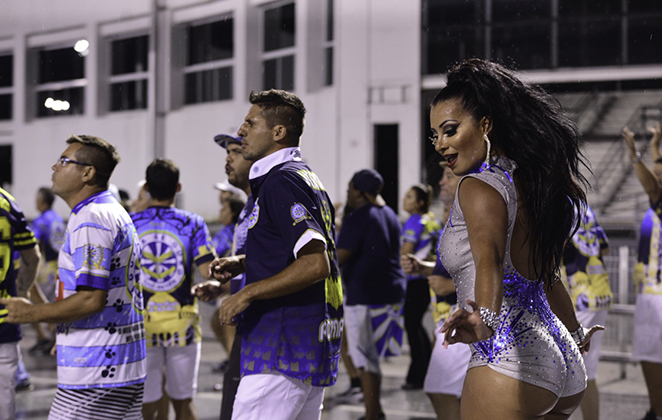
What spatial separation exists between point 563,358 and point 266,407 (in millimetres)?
1200

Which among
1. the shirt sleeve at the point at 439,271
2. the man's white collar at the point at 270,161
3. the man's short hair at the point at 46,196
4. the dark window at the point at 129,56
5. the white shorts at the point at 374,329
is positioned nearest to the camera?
the man's white collar at the point at 270,161

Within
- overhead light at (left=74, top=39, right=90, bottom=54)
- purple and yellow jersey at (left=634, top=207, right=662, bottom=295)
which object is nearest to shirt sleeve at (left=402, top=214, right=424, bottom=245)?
purple and yellow jersey at (left=634, top=207, right=662, bottom=295)

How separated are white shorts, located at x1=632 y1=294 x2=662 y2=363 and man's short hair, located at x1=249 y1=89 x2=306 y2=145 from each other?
376 centimetres

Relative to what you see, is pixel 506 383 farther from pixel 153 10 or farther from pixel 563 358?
pixel 153 10

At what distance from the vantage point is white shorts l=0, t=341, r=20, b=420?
365 centimetres

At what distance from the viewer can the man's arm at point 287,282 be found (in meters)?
2.55

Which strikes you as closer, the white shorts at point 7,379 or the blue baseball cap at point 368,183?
the white shorts at point 7,379

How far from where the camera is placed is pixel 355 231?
19.2 ft

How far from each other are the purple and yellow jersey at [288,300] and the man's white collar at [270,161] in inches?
2.9

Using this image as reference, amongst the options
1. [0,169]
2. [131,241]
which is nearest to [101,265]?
[131,241]

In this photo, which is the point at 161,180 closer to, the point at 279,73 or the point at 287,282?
the point at 287,282

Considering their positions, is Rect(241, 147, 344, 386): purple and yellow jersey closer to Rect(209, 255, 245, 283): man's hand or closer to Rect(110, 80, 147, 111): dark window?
Rect(209, 255, 245, 283): man's hand

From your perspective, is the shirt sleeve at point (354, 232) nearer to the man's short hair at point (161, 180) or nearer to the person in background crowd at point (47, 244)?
the man's short hair at point (161, 180)

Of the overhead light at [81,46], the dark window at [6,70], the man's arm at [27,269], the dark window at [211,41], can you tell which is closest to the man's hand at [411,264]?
the man's arm at [27,269]
